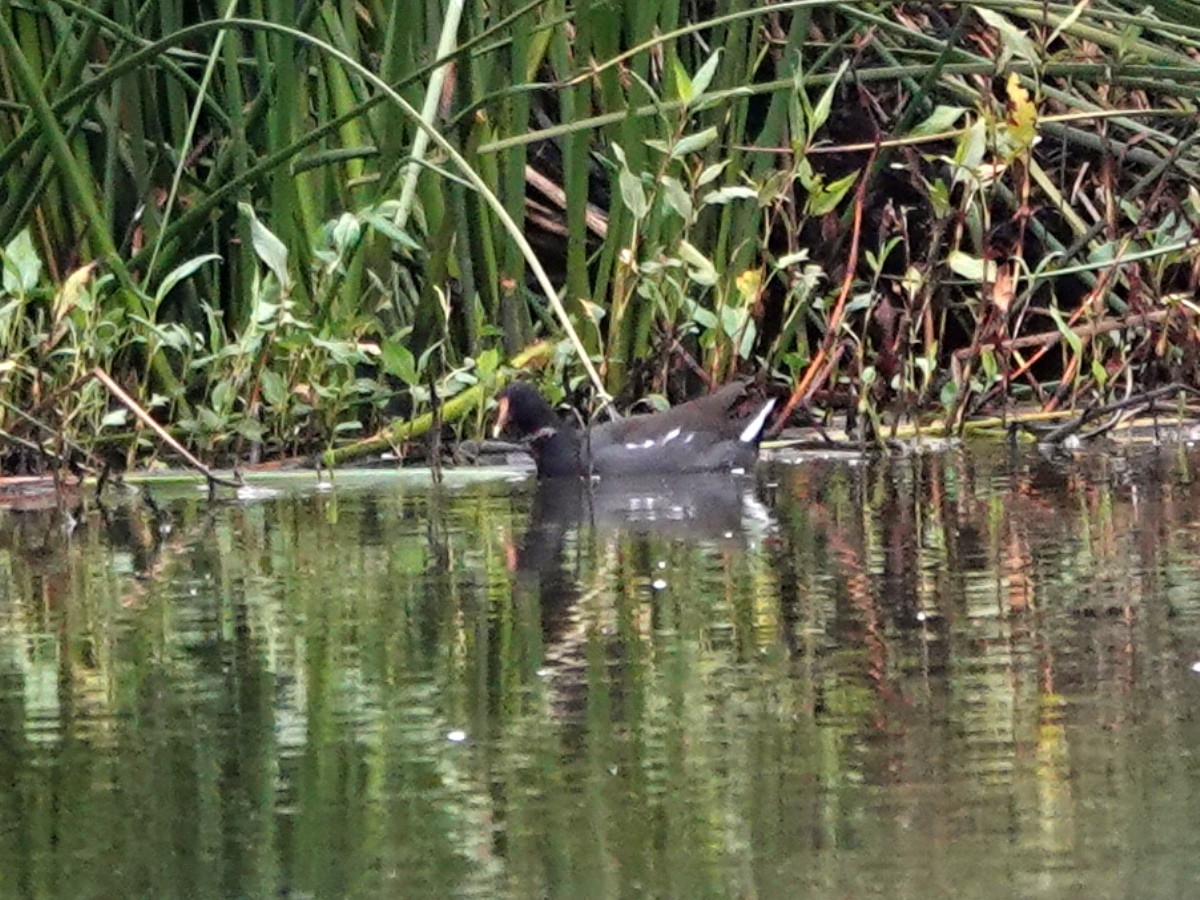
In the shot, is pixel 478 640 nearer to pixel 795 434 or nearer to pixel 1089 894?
pixel 1089 894

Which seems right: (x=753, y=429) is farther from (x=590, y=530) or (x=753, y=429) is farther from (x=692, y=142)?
(x=590, y=530)

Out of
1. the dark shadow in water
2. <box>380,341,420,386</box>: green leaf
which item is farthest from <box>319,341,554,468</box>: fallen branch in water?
the dark shadow in water

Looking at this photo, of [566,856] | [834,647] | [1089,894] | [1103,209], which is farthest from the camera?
[1103,209]

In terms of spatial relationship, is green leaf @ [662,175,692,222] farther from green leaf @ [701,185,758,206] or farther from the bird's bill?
the bird's bill

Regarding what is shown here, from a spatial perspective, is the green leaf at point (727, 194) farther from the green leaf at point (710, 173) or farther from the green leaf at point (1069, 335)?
the green leaf at point (1069, 335)

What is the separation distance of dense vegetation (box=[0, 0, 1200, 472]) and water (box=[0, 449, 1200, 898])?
0.80 meters

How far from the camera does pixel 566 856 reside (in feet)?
6.97

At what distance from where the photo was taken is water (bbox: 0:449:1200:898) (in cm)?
212

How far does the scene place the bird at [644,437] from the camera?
220 inches

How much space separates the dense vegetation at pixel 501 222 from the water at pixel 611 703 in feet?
2.62

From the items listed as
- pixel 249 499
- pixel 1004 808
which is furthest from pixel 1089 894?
pixel 249 499

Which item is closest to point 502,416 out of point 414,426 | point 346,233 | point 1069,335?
point 414,426

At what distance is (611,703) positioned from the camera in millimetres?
2789

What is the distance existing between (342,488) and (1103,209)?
88.2 inches
